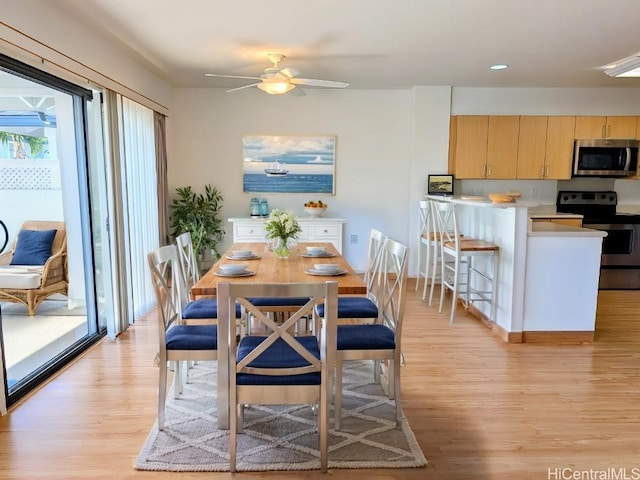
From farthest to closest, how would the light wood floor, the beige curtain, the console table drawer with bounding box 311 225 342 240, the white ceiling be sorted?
the console table drawer with bounding box 311 225 342 240, the beige curtain, the white ceiling, the light wood floor

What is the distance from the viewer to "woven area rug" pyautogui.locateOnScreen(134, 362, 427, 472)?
208 cm

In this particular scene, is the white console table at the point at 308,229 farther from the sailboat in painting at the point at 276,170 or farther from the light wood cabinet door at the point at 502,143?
the light wood cabinet door at the point at 502,143

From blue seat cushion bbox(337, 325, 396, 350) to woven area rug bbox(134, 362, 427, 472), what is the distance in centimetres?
47

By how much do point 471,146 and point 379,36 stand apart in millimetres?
2476

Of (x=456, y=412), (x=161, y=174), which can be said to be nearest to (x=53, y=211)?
(x=161, y=174)

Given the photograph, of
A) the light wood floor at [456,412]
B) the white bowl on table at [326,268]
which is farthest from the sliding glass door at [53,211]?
the white bowl on table at [326,268]

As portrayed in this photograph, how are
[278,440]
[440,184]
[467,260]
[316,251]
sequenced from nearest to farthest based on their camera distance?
1. [278,440]
2. [316,251]
3. [467,260]
4. [440,184]

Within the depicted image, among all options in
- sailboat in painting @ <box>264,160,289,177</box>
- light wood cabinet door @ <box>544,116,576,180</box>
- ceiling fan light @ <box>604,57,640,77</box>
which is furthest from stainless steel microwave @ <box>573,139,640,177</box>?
sailboat in painting @ <box>264,160,289,177</box>

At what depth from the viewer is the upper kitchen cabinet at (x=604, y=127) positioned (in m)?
5.54

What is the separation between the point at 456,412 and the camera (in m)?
2.55

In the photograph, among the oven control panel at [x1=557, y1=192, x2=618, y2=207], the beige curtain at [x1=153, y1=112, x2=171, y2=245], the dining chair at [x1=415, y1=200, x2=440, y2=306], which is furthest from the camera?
the oven control panel at [x1=557, y1=192, x2=618, y2=207]

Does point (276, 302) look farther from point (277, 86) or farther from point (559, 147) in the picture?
point (559, 147)

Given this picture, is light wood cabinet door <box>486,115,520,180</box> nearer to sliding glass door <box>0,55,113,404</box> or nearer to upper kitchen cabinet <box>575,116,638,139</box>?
upper kitchen cabinet <box>575,116,638,139</box>

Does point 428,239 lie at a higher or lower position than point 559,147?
lower
